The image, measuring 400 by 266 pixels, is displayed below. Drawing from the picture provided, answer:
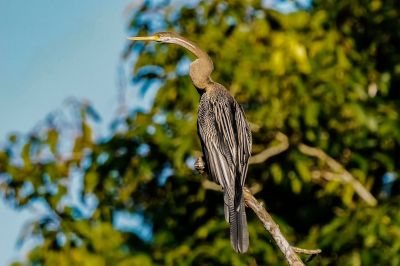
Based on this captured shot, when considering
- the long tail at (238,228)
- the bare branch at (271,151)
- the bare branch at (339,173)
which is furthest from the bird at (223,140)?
the bare branch at (339,173)

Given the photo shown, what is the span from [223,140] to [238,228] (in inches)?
22.5

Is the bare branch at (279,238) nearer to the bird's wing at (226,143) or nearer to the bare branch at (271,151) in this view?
the bird's wing at (226,143)

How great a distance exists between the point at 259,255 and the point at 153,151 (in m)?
0.96

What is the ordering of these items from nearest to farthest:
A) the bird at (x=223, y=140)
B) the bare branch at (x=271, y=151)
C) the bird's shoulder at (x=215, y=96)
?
the bird at (x=223, y=140) < the bird's shoulder at (x=215, y=96) < the bare branch at (x=271, y=151)

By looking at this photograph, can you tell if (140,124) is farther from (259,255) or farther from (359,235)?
(359,235)

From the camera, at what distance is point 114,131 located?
6.74 m

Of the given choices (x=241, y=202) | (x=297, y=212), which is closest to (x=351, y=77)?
(x=297, y=212)

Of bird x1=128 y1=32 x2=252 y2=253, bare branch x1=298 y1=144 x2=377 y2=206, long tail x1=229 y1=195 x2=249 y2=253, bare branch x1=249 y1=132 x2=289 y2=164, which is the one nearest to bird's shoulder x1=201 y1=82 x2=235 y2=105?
bird x1=128 y1=32 x2=252 y2=253

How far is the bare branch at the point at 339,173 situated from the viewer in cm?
642

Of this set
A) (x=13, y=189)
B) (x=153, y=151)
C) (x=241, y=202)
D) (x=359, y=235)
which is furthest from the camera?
(x=13, y=189)

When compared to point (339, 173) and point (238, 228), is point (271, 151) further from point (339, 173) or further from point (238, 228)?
point (238, 228)

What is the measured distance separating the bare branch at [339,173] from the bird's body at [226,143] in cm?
189

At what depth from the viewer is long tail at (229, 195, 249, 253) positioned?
12.7ft

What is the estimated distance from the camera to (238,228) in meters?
3.93
